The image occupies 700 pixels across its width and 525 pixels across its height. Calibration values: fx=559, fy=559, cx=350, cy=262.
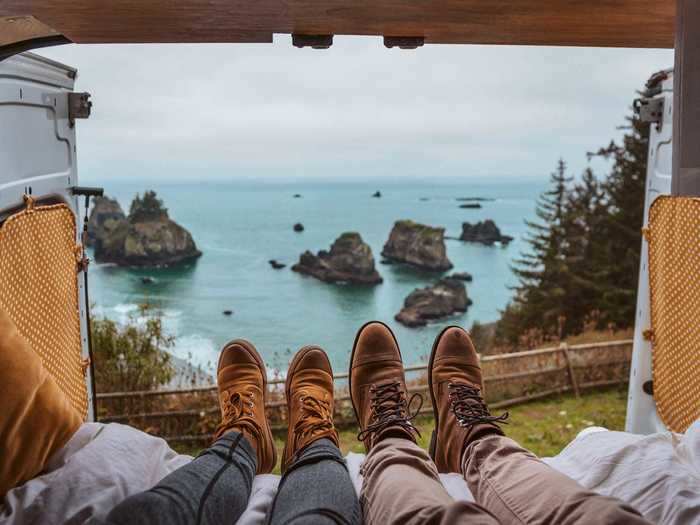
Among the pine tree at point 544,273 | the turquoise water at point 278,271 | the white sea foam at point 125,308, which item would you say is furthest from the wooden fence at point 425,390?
the pine tree at point 544,273

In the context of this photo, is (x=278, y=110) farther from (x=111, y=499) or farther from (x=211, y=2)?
(x=111, y=499)

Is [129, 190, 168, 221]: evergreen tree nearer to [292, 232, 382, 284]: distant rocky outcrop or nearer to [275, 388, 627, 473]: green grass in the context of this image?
[292, 232, 382, 284]: distant rocky outcrop

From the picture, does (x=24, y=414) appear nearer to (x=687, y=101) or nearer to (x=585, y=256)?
(x=687, y=101)

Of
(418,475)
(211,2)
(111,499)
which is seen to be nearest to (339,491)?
(418,475)

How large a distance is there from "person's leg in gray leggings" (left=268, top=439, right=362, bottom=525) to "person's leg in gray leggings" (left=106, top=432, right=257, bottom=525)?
7cm

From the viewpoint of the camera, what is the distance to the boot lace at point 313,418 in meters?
1.27

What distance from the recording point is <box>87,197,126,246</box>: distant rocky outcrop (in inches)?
132

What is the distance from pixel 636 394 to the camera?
5.70 ft

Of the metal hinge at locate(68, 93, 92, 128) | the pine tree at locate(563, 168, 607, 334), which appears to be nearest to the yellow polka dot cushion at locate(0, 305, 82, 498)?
the metal hinge at locate(68, 93, 92, 128)

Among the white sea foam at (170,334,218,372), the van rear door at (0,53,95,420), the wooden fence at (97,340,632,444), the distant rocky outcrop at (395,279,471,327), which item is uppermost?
the van rear door at (0,53,95,420)

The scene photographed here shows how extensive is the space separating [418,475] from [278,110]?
2.84 m

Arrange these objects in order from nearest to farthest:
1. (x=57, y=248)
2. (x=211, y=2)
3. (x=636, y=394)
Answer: (x=211, y=2) → (x=57, y=248) → (x=636, y=394)

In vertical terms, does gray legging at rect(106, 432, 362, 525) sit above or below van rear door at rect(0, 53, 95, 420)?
below

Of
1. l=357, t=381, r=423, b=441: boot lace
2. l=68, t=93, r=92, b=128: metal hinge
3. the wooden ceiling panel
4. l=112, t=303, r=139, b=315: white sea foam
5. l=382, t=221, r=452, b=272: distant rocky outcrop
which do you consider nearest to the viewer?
the wooden ceiling panel
